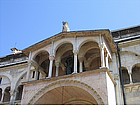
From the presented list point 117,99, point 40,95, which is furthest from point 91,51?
point 40,95

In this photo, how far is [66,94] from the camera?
10734mm

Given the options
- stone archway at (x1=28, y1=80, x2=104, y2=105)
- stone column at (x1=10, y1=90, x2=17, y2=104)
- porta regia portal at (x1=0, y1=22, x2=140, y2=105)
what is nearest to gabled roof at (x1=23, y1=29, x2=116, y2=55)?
porta regia portal at (x1=0, y1=22, x2=140, y2=105)

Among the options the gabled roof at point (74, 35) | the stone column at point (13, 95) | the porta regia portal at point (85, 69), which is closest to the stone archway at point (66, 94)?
the porta regia portal at point (85, 69)

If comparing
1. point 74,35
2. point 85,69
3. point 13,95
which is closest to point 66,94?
point 85,69

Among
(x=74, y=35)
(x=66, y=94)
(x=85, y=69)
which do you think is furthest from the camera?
(x=85, y=69)

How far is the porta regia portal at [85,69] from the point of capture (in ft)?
31.8

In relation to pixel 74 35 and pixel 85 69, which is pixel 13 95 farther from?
pixel 74 35

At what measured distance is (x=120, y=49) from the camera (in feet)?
41.6

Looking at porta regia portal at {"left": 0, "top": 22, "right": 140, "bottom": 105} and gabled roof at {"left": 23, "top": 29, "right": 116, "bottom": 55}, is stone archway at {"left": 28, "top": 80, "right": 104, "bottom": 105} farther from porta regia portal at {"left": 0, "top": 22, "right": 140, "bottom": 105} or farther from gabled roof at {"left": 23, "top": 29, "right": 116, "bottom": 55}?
gabled roof at {"left": 23, "top": 29, "right": 116, "bottom": 55}

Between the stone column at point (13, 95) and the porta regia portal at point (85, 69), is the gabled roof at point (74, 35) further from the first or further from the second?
the stone column at point (13, 95)

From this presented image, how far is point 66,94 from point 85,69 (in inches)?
92.3

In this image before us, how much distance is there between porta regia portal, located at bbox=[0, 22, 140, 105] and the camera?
9703 mm
